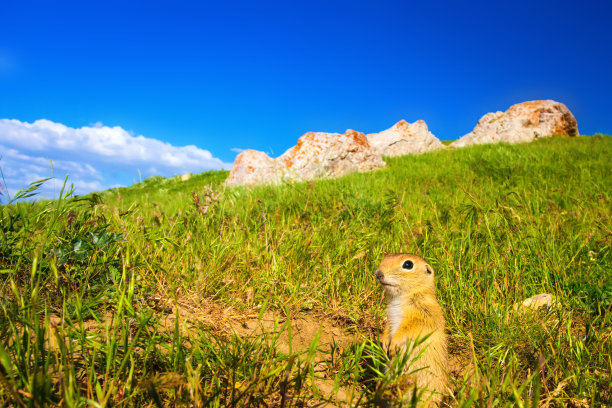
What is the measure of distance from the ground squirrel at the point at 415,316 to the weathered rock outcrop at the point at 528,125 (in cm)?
1712

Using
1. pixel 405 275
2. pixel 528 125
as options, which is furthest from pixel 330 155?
pixel 528 125

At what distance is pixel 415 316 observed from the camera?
209 cm

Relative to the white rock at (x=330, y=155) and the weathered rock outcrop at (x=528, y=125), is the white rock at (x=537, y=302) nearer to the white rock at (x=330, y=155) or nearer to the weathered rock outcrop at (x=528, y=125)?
the white rock at (x=330, y=155)

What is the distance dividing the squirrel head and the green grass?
1.04 ft

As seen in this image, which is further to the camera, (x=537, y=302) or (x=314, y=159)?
(x=314, y=159)

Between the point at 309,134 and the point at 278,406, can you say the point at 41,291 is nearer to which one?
the point at 278,406

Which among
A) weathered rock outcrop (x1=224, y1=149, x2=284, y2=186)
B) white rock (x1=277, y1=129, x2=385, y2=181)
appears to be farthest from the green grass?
weathered rock outcrop (x1=224, y1=149, x2=284, y2=186)

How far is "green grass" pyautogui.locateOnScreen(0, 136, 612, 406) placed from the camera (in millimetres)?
1521

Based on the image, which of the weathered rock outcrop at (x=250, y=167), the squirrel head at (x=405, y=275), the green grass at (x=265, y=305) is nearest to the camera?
the green grass at (x=265, y=305)

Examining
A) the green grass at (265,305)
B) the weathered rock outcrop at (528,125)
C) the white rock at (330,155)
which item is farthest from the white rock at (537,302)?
the weathered rock outcrop at (528,125)

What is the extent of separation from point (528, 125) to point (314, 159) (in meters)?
13.5

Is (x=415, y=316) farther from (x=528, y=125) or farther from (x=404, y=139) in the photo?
(x=528, y=125)

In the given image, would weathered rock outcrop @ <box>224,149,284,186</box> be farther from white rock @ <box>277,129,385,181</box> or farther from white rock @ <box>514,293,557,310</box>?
white rock @ <box>514,293,557,310</box>

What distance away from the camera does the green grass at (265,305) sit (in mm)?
1521
